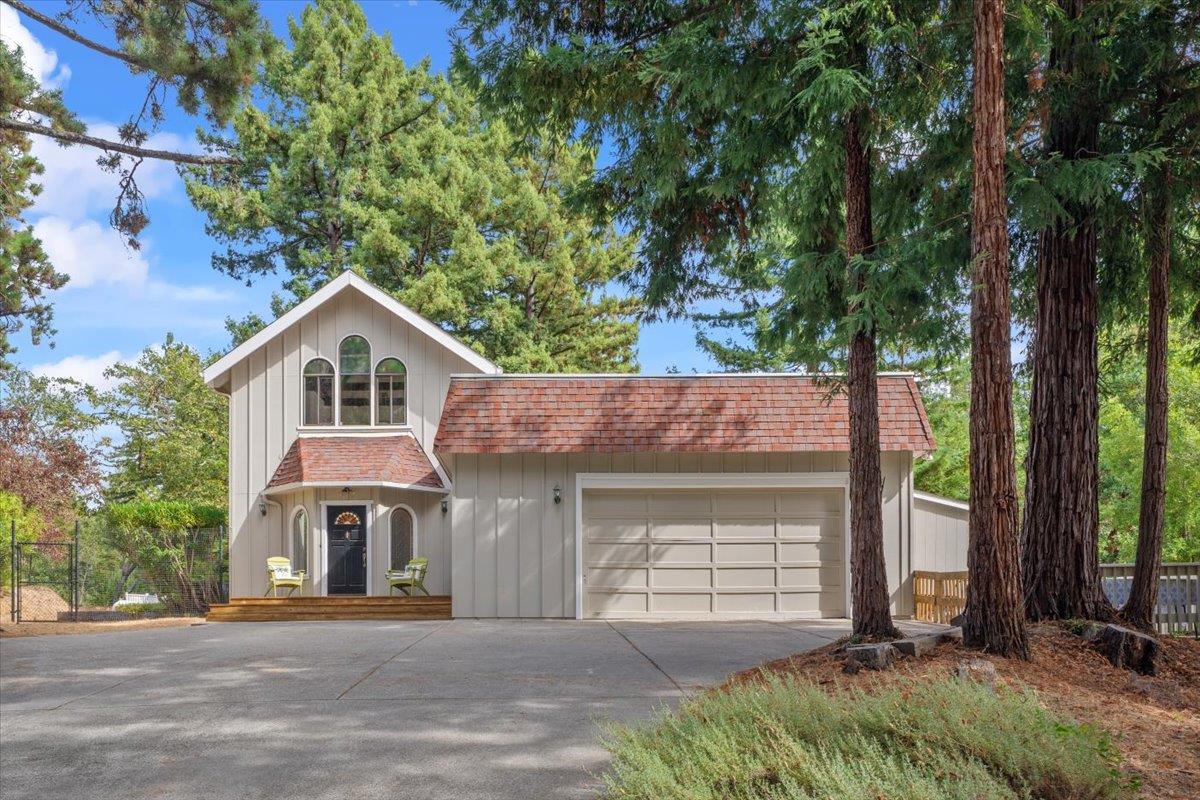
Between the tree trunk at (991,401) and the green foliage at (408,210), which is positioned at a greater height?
the green foliage at (408,210)

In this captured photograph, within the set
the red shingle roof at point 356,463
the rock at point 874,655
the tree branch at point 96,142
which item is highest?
the tree branch at point 96,142

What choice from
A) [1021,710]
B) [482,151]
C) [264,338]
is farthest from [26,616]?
[1021,710]

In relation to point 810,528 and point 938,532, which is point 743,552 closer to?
point 810,528

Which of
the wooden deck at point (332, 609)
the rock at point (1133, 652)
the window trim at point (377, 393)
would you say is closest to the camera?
the rock at point (1133, 652)

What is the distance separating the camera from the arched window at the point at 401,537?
19453 millimetres

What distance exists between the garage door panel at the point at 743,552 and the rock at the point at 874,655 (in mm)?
8823

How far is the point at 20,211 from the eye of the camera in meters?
18.1

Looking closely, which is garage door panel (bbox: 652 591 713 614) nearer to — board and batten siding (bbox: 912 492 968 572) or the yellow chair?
board and batten siding (bbox: 912 492 968 572)

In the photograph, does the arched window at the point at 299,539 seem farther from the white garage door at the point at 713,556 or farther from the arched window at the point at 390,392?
the white garage door at the point at 713,556

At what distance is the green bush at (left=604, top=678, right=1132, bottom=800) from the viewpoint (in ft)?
14.1

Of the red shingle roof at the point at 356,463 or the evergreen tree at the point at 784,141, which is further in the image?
the red shingle roof at the point at 356,463

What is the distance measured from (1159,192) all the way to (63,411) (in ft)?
107

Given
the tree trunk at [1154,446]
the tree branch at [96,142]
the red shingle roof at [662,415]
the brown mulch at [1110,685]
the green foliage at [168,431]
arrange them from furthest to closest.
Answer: the green foliage at [168,431] → the red shingle roof at [662,415] → the tree branch at [96,142] → the tree trunk at [1154,446] → the brown mulch at [1110,685]

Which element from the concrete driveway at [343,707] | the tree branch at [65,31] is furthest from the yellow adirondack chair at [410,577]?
the tree branch at [65,31]
